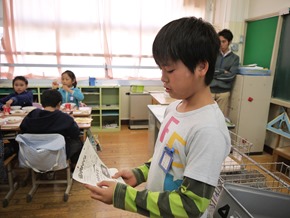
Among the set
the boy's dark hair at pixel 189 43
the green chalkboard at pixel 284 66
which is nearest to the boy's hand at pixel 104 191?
the boy's dark hair at pixel 189 43

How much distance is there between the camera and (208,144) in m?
0.60

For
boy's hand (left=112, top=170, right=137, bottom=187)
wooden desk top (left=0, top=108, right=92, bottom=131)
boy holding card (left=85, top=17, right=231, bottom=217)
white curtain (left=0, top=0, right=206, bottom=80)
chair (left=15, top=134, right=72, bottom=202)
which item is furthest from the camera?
white curtain (left=0, top=0, right=206, bottom=80)

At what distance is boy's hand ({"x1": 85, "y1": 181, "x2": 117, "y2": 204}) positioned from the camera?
27.0 inches

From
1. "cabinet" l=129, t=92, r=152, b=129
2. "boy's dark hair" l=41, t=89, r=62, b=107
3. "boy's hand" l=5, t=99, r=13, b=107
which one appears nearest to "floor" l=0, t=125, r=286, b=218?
"boy's hand" l=5, t=99, r=13, b=107

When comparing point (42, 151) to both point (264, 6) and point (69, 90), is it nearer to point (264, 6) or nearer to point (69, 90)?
point (69, 90)

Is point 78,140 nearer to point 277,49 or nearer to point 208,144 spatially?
point 208,144

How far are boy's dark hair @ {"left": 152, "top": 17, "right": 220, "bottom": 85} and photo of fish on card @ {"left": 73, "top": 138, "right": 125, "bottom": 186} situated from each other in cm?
44

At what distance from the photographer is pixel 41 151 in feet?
6.43

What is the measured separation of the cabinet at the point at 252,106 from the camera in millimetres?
3213

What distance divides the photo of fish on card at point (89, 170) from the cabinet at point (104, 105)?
136 inches

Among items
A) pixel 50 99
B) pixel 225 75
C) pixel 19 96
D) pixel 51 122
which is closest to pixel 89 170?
pixel 51 122

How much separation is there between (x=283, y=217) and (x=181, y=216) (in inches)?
26.0

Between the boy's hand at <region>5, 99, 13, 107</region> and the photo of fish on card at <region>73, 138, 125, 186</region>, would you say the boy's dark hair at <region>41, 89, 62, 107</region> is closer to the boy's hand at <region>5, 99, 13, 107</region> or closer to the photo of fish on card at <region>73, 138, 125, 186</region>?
the boy's hand at <region>5, 99, 13, 107</region>

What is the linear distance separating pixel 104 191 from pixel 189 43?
0.49 m
